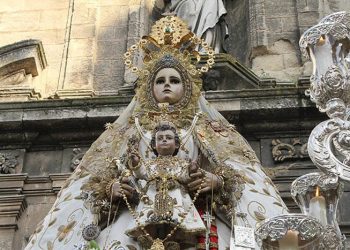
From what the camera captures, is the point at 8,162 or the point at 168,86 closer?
the point at 168,86

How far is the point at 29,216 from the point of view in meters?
8.38

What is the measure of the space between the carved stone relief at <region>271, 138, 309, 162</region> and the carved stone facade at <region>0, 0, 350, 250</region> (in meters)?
0.01

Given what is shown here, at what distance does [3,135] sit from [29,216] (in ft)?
3.10

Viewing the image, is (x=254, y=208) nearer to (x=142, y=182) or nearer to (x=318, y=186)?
(x=142, y=182)

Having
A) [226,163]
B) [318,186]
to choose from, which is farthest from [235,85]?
[318,186]

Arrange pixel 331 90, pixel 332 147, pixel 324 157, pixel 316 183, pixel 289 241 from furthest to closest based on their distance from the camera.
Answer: pixel 331 90, pixel 332 147, pixel 324 157, pixel 316 183, pixel 289 241

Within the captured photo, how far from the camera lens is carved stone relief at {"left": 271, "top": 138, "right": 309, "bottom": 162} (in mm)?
8414

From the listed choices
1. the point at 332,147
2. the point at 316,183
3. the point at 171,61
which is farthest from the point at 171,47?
the point at 316,183

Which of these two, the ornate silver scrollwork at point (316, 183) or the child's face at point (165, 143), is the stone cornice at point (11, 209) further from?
the ornate silver scrollwork at point (316, 183)

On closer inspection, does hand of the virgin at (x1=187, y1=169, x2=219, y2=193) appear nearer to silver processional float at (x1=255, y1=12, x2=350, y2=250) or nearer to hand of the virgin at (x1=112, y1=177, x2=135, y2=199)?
hand of the virgin at (x1=112, y1=177, x2=135, y2=199)

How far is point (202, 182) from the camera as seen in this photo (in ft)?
20.3

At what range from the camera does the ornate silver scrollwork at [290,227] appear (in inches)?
178

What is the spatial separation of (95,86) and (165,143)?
394cm

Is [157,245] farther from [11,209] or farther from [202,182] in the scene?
[11,209]
